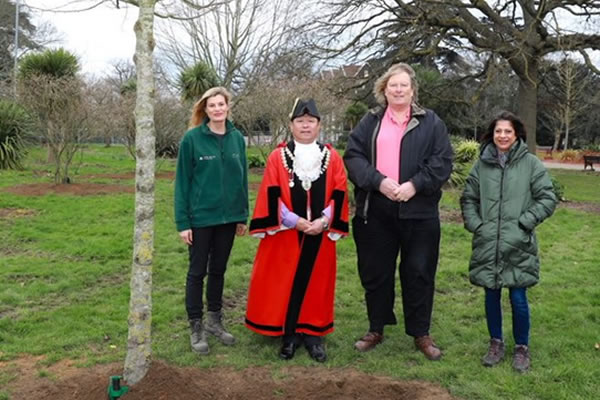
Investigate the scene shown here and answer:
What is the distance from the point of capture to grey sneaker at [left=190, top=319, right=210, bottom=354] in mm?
3863

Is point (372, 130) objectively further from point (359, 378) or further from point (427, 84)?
point (427, 84)

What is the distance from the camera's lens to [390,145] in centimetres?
384

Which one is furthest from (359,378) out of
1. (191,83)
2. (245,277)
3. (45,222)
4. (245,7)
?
(245,7)

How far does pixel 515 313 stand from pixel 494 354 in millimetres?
320

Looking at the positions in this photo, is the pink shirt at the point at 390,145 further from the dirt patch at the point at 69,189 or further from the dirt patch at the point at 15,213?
the dirt patch at the point at 69,189

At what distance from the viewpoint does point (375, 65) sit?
18094mm

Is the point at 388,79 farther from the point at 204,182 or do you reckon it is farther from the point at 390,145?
the point at 204,182

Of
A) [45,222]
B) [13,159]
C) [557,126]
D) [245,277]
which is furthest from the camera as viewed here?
[557,126]

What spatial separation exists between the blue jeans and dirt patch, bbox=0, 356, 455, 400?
74cm

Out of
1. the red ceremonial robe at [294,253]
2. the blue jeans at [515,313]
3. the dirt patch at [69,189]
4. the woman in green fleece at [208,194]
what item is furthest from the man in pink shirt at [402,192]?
the dirt patch at [69,189]

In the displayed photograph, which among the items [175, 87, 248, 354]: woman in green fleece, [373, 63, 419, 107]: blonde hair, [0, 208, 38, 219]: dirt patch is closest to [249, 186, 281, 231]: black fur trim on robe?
[175, 87, 248, 354]: woman in green fleece

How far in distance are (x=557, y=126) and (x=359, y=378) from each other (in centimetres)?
3882

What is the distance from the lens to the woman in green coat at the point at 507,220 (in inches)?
143

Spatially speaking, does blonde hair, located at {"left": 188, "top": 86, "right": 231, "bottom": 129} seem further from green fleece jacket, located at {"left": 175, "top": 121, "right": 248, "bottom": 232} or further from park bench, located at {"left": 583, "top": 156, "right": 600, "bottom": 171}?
park bench, located at {"left": 583, "top": 156, "right": 600, "bottom": 171}
